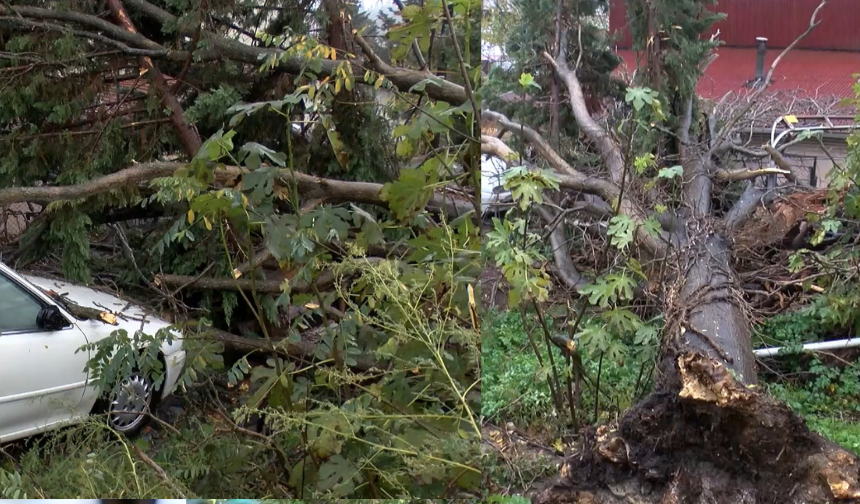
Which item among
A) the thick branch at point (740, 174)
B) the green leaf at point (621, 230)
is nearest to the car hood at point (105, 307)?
the green leaf at point (621, 230)

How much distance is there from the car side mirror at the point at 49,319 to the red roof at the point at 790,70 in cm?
117

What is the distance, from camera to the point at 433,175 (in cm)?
138

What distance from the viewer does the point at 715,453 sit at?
1.22m

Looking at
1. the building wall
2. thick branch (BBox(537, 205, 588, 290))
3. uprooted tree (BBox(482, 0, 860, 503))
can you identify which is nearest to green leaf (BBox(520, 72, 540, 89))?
uprooted tree (BBox(482, 0, 860, 503))

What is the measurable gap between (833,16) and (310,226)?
108 cm

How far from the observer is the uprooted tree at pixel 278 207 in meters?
1.27

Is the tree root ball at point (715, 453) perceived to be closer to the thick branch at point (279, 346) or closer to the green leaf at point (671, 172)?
the green leaf at point (671, 172)

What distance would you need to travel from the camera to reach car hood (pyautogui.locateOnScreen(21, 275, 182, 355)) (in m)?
1.28

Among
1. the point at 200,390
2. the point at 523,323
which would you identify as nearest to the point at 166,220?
the point at 200,390

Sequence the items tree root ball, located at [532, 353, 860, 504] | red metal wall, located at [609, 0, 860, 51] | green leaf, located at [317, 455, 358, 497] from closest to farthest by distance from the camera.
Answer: tree root ball, located at [532, 353, 860, 504] < red metal wall, located at [609, 0, 860, 51] < green leaf, located at [317, 455, 358, 497]

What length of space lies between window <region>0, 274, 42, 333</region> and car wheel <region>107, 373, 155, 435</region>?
0.21 metres

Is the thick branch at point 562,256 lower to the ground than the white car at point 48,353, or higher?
higher

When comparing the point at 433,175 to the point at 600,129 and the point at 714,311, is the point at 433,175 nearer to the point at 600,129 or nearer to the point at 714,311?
the point at 600,129

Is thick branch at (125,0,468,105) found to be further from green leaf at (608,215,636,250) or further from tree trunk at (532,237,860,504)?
tree trunk at (532,237,860,504)
